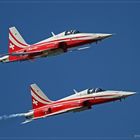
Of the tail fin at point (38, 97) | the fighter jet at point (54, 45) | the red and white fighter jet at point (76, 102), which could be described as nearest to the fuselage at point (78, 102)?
the red and white fighter jet at point (76, 102)

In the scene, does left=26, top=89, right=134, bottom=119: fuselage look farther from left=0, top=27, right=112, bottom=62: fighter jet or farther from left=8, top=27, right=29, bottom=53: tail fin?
left=8, top=27, right=29, bottom=53: tail fin

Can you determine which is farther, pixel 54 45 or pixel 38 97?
pixel 38 97

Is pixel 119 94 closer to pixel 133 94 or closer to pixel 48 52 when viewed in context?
pixel 133 94

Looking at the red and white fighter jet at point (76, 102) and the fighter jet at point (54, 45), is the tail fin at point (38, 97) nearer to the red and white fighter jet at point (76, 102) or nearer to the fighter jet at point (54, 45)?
the red and white fighter jet at point (76, 102)

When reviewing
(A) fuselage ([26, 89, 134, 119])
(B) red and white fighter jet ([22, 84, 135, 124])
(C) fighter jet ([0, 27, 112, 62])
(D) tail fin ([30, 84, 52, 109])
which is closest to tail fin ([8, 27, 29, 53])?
(C) fighter jet ([0, 27, 112, 62])

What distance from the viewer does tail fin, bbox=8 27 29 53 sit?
71.9 m

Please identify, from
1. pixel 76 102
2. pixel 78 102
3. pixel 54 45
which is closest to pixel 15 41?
pixel 54 45

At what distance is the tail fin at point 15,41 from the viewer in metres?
71.9

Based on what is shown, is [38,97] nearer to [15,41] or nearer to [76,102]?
[76,102]

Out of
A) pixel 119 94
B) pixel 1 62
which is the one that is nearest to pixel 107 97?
Answer: pixel 119 94

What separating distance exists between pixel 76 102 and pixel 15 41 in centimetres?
937

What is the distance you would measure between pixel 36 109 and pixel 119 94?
7.52 m

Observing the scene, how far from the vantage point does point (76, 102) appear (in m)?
67.7

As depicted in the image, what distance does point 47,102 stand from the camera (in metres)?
69.9
